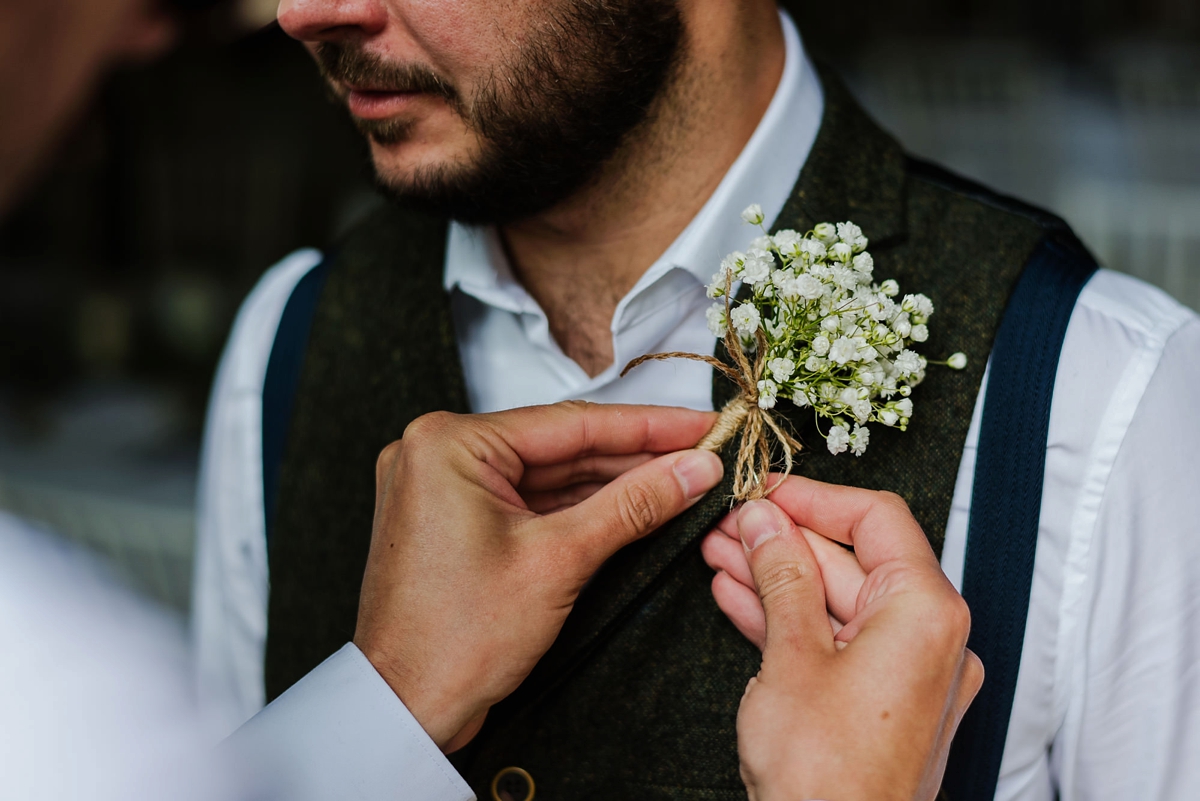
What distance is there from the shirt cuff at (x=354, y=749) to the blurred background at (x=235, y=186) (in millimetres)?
1197

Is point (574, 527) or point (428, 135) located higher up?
point (428, 135)

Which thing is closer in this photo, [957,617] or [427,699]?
[957,617]

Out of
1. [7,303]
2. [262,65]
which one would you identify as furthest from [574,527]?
[7,303]

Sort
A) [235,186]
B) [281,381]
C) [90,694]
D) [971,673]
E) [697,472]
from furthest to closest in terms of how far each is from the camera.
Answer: [235,186], [281,381], [697,472], [971,673], [90,694]

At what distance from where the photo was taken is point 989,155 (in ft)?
5.99

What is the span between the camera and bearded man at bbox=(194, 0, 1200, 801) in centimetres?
92

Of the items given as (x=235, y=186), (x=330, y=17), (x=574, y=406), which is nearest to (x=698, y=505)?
Result: (x=574, y=406)

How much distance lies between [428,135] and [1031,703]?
86cm

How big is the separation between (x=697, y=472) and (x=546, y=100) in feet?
1.40

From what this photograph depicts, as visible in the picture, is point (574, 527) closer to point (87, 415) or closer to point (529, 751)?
point (529, 751)

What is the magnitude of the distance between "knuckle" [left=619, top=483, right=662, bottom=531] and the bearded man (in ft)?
0.21

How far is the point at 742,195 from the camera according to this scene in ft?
3.47

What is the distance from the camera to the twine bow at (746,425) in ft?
2.89

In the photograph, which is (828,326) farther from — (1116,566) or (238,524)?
(238,524)
